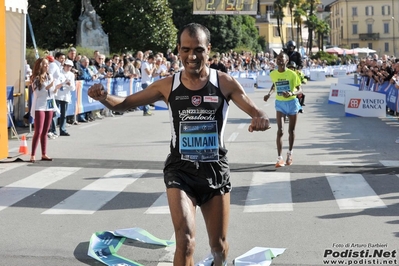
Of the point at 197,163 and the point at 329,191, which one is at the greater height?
the point at 197,163

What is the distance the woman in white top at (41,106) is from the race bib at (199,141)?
27.6 feet

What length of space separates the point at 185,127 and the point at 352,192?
210 inches

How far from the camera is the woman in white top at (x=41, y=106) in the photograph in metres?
13.6

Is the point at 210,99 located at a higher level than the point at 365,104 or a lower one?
higher

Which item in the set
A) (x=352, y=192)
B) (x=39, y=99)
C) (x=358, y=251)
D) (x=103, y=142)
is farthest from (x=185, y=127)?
(x=103, y=142)

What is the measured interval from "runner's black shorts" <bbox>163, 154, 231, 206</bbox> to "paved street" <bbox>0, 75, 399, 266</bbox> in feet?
4.68

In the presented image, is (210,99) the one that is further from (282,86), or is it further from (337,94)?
(337,94)

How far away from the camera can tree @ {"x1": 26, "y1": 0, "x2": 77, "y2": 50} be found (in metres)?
39.4

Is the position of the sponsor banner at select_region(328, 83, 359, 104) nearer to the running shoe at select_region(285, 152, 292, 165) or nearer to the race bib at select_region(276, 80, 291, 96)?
the race bib at select_region(276, 80, 291, 96)

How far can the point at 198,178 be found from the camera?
5.48 metres

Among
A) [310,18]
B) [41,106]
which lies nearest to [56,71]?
[41,106]

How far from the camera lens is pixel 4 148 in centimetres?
1320

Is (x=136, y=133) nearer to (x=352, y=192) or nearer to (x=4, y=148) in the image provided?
(x=4, y=148)

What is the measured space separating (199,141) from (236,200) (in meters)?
4.50
